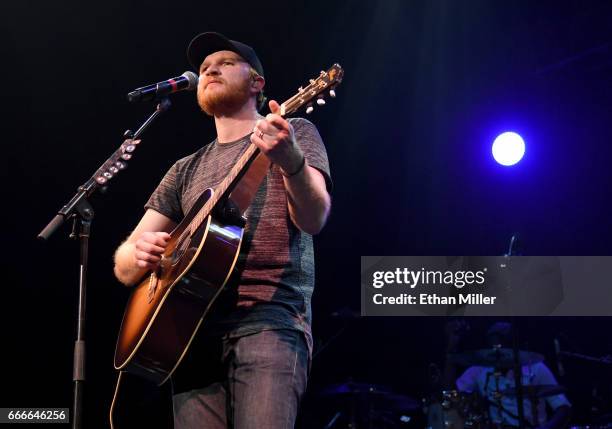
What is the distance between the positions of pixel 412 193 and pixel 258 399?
238 inches

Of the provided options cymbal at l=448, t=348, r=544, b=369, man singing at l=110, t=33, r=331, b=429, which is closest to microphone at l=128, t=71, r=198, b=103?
man singing at l=110, t=33, r=331, b=429

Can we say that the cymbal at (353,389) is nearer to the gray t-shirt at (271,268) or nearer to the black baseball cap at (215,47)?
the black baseball cap at (215,47)

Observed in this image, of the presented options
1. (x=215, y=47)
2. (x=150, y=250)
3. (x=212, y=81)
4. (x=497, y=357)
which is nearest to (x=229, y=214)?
(x=150, y=250)

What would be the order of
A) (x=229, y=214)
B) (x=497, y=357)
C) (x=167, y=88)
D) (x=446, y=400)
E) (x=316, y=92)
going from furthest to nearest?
(x=446, y=400) < (x=497, y=357) < (x=167, y=88) < (x=316, y=92) < (x=229, y=214)

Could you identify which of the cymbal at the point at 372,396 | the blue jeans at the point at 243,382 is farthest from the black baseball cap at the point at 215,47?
the cymbal at the point at 372,396

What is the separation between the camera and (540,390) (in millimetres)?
6832

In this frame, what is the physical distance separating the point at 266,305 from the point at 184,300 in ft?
0.85

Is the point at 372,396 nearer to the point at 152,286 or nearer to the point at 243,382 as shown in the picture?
the point at 152,286

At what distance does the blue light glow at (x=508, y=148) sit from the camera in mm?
7141

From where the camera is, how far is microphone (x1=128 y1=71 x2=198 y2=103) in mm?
3137

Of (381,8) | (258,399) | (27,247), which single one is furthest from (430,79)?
(258,399)

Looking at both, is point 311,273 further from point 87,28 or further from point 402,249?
point 402,249

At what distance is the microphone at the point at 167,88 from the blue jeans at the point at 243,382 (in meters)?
1.43

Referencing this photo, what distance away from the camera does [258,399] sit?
1.99m
